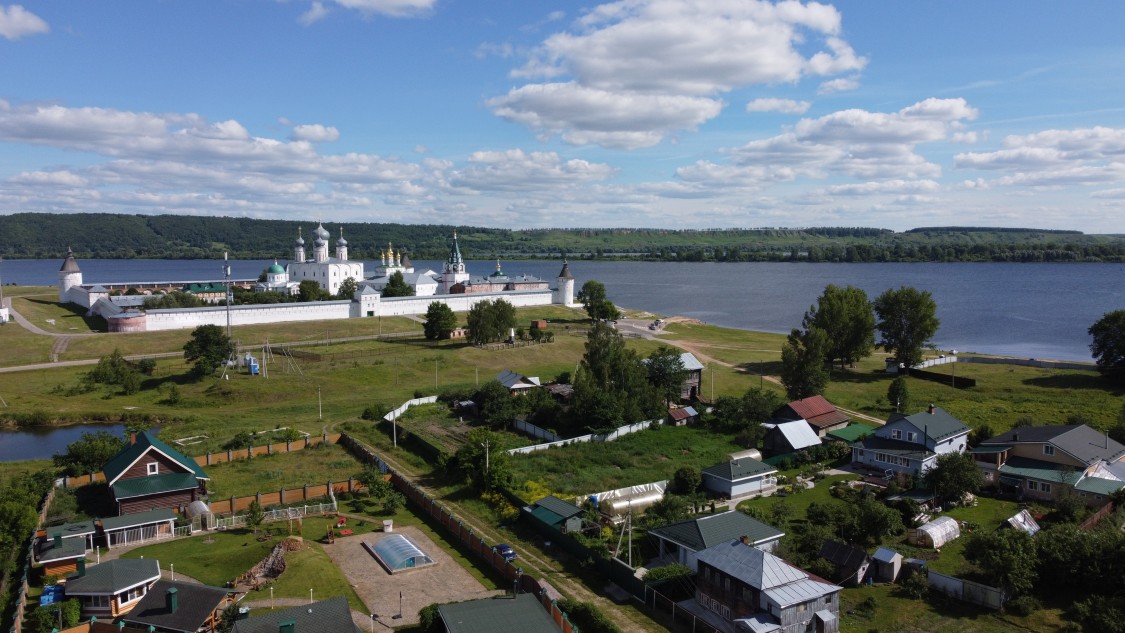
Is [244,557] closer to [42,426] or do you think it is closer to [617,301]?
[42,426]

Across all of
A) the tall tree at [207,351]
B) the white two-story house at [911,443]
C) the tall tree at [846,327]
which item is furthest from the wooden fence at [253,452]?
the tall tree at [846,327]

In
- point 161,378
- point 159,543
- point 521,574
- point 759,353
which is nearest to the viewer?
point 521,574

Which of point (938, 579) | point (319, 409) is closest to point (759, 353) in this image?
point (319, 409)

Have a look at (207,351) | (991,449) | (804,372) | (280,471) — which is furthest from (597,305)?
(991,449)

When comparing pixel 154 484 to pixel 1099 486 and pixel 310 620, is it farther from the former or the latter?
pixel 1099 486

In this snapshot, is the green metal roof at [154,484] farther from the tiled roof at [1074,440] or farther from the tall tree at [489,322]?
the tall tree at [489,322]
